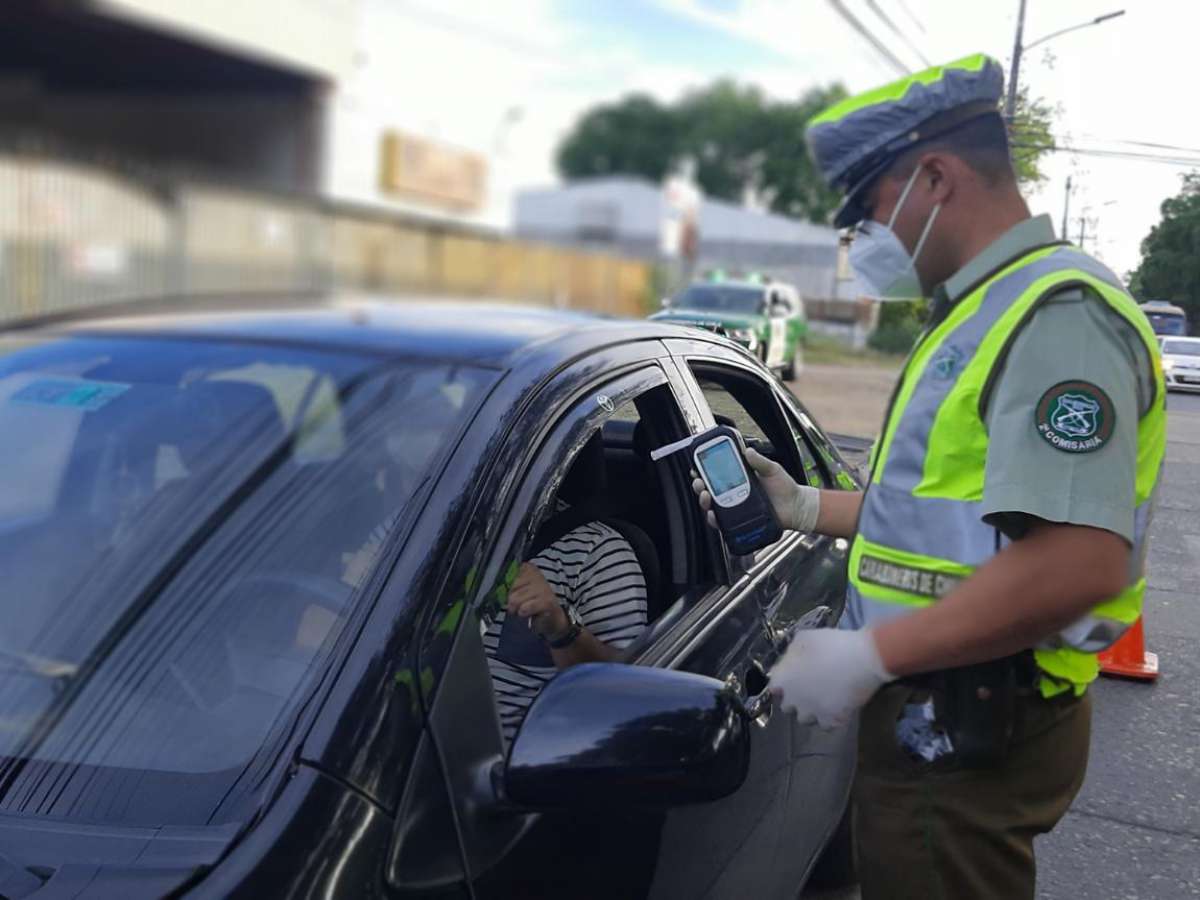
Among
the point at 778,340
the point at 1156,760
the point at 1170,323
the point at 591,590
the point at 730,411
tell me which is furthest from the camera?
the point at 778,340

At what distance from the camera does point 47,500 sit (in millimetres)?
2129

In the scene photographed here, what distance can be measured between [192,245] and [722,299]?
30.8 ft

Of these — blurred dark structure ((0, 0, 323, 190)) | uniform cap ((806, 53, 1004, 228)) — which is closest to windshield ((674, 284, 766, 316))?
uniform cap ((806, 53, 1004, 228))

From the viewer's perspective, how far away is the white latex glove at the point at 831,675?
1593 millimetres

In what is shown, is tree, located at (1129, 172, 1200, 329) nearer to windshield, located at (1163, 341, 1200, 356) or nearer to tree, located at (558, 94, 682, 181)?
windshield, located at (1163, 341, 1200, 356)

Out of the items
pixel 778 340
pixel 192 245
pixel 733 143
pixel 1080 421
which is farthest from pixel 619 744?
pixel 192 245

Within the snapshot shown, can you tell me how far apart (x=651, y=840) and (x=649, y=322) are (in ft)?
4.26

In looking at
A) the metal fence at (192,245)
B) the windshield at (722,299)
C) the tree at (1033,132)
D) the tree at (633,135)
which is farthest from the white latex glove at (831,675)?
the tree at (633,135)

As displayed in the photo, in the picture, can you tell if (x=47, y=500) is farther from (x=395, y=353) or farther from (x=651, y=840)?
(x=651, y=840)

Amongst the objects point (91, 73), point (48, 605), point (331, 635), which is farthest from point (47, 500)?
point (91, 73)

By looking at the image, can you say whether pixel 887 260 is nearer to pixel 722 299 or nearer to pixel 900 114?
pixel 900 114

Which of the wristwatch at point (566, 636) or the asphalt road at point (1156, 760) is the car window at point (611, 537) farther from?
the asphalt road at point (1156, 760)

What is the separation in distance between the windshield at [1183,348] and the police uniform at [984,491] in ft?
3.75

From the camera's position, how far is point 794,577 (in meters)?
2.84
